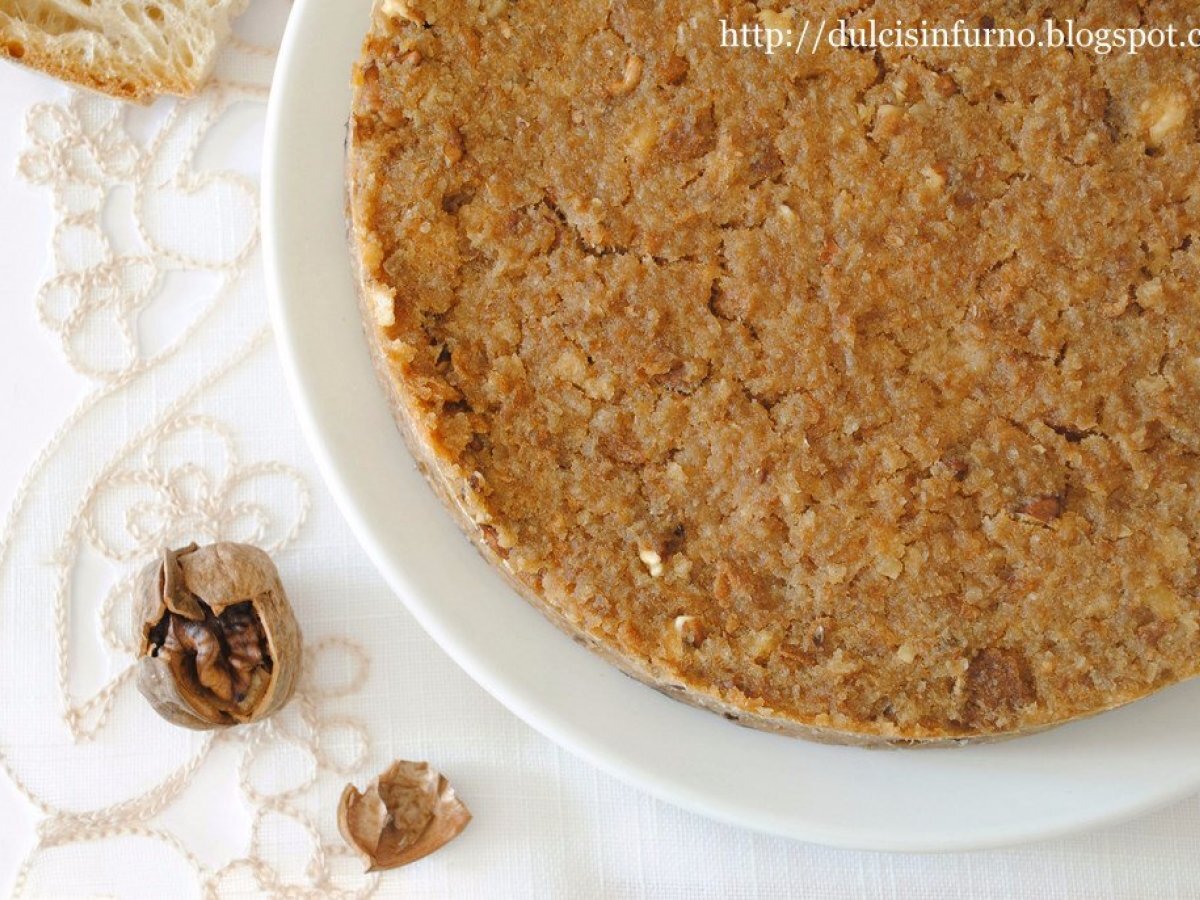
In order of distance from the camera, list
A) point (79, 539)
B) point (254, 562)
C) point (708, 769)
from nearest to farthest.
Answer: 1. point (708, 769)
2. point (254, 562)
3. point (79, 539)

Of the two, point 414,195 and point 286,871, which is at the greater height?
point 414,195

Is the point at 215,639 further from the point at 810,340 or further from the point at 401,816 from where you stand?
the point at 810,340

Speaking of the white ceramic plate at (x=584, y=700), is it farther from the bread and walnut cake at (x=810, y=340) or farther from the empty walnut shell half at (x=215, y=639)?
the empty walnut shell half at (x=215, y=639)

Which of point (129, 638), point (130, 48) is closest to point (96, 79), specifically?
point (130, 48)

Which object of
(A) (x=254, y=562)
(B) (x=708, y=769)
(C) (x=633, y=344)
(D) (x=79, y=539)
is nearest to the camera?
(C) (x=633, y=344)

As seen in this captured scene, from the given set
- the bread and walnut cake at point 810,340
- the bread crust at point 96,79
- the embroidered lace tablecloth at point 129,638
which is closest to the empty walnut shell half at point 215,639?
the embroidered lace tablecloth at point 129,638

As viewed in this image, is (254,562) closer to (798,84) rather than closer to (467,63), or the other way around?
(467,63)

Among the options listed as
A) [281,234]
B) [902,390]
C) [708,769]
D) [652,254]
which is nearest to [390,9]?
[281,234]

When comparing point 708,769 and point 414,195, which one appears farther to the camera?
point 708,769

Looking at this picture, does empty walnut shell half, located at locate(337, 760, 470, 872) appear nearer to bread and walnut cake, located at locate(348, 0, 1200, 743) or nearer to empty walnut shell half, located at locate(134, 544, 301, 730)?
empty walnut shell half, located at locate(134, 544, 301, 730)
